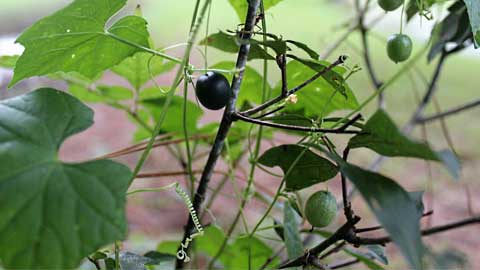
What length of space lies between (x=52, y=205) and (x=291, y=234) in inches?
10.3

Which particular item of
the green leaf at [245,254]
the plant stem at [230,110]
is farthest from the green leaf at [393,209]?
the green leaf at [245,254]

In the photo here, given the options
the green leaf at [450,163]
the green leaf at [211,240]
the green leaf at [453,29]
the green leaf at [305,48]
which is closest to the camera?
the green leaf at [450,163]

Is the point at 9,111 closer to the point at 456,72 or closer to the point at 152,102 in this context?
the point at 152,102

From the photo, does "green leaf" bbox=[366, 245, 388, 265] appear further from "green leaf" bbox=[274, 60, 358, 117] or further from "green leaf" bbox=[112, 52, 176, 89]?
"green leaf" bbox=[112, 52, 176, 89]

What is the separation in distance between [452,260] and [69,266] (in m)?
0.37

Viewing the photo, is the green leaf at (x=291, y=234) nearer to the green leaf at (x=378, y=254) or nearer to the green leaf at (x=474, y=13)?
the green leaf at (x=378, y=254)

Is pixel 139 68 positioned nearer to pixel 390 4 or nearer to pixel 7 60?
pixel 7 60

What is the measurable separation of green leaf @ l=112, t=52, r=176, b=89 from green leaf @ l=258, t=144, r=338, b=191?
0.80 feet

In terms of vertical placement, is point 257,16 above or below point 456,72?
below

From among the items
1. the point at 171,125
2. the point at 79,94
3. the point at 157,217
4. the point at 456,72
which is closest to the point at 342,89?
the point at 171,125

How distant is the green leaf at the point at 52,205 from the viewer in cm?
32

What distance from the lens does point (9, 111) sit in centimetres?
37

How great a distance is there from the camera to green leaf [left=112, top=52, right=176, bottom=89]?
2.16ft

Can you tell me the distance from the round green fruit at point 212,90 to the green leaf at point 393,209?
4.4 inches
